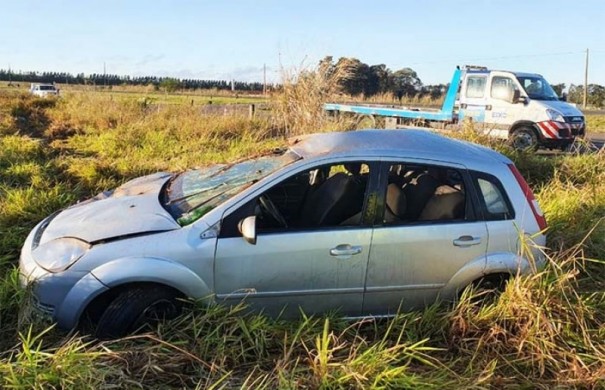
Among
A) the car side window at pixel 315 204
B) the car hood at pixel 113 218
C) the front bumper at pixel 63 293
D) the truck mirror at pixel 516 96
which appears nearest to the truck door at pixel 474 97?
the truck mirror at pixel 516 96

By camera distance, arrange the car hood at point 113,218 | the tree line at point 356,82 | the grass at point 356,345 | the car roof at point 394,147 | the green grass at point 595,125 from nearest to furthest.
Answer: the grass at point 356,345 → the car hood at point 113,218 → the car roof at point 394,147 → the tree line at point 356,82 → the green grass at point 595,125

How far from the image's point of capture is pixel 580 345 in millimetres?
3557

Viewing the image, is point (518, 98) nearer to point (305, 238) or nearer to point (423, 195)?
point (423, 195)

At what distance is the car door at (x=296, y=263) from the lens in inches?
141

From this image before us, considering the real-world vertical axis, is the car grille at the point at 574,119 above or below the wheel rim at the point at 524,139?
above

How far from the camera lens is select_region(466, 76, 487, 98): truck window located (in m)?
15.1

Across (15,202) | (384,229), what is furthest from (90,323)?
(15,202)

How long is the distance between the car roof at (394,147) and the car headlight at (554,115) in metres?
10.9

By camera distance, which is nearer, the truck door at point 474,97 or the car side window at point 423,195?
the car side window at point 423,195

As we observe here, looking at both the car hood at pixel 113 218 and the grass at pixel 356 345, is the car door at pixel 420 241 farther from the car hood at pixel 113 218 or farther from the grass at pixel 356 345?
the car hood at pixel 113 218

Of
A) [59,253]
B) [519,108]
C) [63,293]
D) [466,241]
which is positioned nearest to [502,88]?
[519,108]

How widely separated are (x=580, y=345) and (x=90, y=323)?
322cm

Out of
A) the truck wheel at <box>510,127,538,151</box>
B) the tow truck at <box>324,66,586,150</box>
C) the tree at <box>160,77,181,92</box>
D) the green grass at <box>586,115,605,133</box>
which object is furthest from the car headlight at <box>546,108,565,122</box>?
the tree at <box>160,77,181,92</box>

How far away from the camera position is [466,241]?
3.85 meters
